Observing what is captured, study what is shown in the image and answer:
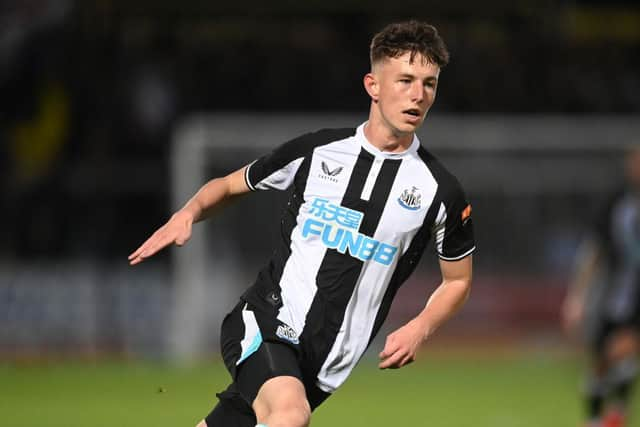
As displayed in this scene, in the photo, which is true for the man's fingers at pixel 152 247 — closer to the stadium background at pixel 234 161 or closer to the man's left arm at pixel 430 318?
the man's left arm at pixel 430 318

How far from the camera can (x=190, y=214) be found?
5668 millimetres

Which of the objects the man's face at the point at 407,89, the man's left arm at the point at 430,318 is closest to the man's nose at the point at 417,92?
the man's face at the point at 407,89

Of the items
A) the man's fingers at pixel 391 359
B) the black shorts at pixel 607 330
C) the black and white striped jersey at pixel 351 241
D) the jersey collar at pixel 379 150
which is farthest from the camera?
the black shorts at pixel 607 330

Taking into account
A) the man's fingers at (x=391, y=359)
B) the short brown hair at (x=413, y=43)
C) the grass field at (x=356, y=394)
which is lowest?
the grass field at (x=356, y=394)

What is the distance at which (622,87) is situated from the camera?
19.9m

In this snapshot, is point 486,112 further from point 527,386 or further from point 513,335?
point 527,386

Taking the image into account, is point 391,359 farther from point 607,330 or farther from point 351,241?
point 607,330

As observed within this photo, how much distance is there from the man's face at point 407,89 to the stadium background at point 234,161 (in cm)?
748

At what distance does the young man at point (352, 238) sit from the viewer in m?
5.60

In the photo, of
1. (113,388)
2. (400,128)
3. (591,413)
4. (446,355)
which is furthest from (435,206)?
(446,355)

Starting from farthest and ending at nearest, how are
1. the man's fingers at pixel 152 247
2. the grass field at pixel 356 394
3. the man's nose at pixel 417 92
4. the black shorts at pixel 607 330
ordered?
the grass field at pixel 356 394
the black shorts at pixel 607 330
the man's nose at pixel 417 92
the man's fingers at pixel 152 247

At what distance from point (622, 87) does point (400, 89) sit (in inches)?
590

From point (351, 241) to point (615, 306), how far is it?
590cm

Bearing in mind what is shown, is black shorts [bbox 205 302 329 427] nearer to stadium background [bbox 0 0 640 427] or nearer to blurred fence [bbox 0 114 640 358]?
stadium background [bbox 0 0 640 427]
